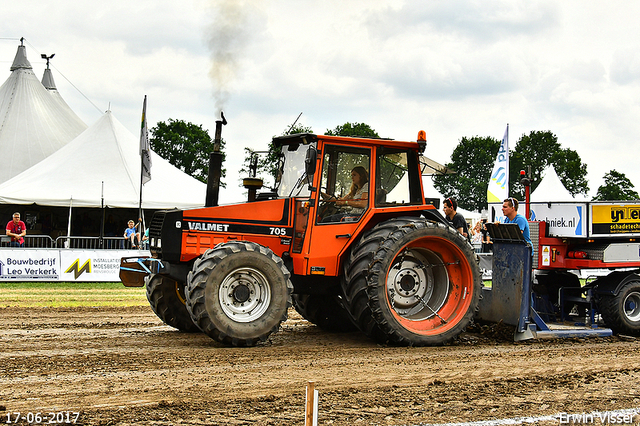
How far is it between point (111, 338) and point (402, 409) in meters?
4.20

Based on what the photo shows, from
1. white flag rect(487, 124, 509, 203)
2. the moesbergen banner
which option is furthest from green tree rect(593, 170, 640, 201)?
the moesbergen banner

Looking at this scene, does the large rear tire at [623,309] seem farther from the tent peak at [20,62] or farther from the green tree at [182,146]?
the green tree at [182,146]

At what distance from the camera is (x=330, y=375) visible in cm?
542

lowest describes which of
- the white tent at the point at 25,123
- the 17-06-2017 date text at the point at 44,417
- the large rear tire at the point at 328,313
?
the 17-06-2017 date text at the point at 44,417

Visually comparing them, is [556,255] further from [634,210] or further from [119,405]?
[119,405]

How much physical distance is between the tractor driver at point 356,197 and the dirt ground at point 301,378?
4.83ft

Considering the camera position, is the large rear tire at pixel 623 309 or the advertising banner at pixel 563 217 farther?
the advertising banner at pixel 563 217

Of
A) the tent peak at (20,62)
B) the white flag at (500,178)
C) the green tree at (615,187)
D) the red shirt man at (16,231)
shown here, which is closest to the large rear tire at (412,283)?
the red shirt man at (16,231)

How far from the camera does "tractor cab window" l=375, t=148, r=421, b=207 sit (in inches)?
285

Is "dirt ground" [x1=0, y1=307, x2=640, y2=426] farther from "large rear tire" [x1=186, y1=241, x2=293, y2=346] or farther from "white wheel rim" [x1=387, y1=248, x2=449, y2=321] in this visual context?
"white wheel rim" [x1=387, y1=248, x2=449, y2=321]

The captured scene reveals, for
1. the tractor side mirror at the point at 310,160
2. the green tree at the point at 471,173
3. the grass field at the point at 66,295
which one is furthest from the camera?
the green tree at the point at 471,173

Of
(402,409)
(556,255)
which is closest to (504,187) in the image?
(556,255)

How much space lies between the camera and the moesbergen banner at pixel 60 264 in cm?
1512

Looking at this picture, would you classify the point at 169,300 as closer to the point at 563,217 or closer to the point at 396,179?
the point at 396,179
